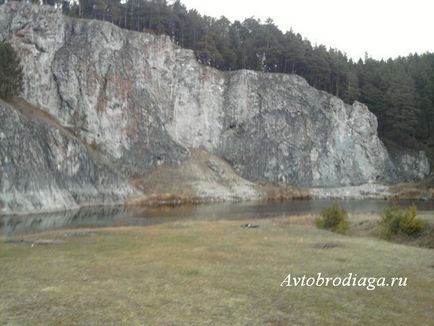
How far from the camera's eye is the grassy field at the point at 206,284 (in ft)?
35.1

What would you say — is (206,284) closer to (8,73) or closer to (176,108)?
(8,73)

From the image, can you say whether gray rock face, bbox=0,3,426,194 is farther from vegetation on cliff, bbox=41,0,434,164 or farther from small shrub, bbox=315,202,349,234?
small shrub, bbox=315,202,349,234

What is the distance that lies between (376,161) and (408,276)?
8949 cm

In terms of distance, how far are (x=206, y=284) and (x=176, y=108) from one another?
76.6 m

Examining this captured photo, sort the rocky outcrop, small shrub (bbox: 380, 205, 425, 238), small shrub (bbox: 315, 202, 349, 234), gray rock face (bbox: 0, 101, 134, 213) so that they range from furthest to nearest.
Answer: the rocky outcrop < gray rock face (bbox: 0, 101, 134, 213) < small shrub (bbox: 315, 202, 349, 234) < small shrub (bbox: 380, 205, 425, 238)

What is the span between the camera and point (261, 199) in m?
78.2

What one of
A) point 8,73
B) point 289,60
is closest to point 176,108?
point 8,73

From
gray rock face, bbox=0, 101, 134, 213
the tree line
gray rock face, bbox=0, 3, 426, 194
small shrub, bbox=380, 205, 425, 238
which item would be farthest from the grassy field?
the tree line

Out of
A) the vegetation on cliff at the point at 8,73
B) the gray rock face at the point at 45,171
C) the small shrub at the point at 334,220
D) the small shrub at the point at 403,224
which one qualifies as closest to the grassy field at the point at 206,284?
the small shrub at the point at 403,224

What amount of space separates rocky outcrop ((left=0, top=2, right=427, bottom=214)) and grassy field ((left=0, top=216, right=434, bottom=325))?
54517 mm

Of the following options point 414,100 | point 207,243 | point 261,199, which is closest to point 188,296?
point 207,243

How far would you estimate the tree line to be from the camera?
102188 millimetres

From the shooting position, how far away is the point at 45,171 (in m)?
54.2

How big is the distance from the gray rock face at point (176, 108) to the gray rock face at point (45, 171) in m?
9.72
